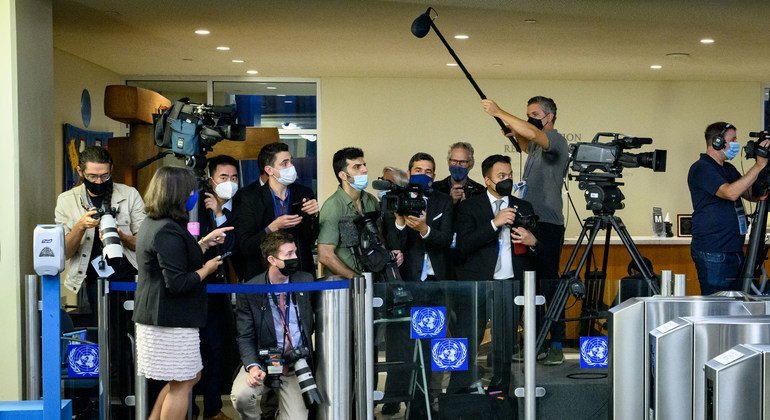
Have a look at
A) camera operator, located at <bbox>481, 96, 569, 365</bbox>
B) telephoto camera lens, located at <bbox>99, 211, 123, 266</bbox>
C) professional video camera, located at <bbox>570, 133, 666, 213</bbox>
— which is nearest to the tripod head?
professional video camera, located at <bbox>570, 133, 666, 213</bbox>

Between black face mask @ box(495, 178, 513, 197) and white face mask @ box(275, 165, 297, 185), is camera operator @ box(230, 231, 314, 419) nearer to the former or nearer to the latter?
white face mask @ box(275, 165, 297, 185)

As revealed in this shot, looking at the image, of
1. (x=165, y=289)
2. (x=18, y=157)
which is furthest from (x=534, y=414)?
(x=18, y=157)

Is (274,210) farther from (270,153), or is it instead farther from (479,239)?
(479,239)

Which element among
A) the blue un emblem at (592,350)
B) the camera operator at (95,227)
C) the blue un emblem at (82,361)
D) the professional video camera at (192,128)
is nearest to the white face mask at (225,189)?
the professional video camera at (192,128)

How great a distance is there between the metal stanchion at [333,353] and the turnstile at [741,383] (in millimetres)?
2569

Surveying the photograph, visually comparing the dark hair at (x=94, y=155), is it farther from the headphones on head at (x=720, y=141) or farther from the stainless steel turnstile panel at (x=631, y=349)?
the headphones on head at (x=720, y=141)

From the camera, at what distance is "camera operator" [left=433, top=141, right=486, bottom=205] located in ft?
19.9

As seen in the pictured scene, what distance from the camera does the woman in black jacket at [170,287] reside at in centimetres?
449

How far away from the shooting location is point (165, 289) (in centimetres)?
453

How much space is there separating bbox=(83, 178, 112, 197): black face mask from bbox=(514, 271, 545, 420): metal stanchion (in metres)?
2.00

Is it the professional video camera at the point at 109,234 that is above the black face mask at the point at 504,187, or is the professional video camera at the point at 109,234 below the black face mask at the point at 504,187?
below

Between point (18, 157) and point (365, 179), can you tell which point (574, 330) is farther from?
point (18, 157)

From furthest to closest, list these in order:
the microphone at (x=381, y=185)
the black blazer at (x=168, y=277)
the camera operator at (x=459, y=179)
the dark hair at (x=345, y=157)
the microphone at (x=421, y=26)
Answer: the camera operator at (x=459, y=179), the microphone at (x=421, y=26), the dark hair at (x=345, y=157), the microphone at (x=381, y=185), the black blazer at (x=168, y=277)

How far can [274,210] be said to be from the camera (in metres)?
5.43
